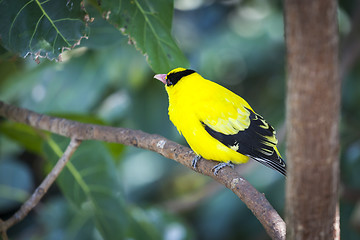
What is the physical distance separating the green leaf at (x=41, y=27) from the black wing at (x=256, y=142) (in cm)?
66

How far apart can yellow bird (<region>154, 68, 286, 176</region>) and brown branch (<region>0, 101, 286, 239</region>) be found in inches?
2.9

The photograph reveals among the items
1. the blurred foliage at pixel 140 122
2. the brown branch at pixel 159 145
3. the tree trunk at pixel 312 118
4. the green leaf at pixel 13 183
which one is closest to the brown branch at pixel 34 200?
the brown branch at pixel 159 145

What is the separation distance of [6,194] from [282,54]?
231 cm

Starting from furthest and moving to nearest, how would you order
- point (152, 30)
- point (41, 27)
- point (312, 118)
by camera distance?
point (152, 30) → point (41, 27) → point (312, 118)

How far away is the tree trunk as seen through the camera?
79 centimetres

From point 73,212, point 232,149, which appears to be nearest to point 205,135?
point 232,149

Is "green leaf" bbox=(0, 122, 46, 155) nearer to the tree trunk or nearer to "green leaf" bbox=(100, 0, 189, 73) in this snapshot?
"green leaf" bbox=(100, 0, 189, 73)

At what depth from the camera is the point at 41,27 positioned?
147cm

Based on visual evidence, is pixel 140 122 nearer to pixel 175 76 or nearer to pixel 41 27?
pixel 175 76

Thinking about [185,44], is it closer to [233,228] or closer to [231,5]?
[231,5]

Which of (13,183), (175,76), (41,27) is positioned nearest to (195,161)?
(175,76)

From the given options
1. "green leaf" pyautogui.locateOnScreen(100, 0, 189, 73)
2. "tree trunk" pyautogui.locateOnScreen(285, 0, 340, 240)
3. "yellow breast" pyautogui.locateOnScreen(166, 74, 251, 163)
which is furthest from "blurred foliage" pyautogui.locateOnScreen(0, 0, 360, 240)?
"tree trunk" pyautogui.locateOnScreen(285, 0, 340, 240)

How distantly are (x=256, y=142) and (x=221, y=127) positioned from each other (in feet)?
0.52

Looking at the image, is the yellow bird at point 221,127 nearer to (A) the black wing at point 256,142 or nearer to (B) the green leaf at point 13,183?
(A) the black wing at point 256,142
